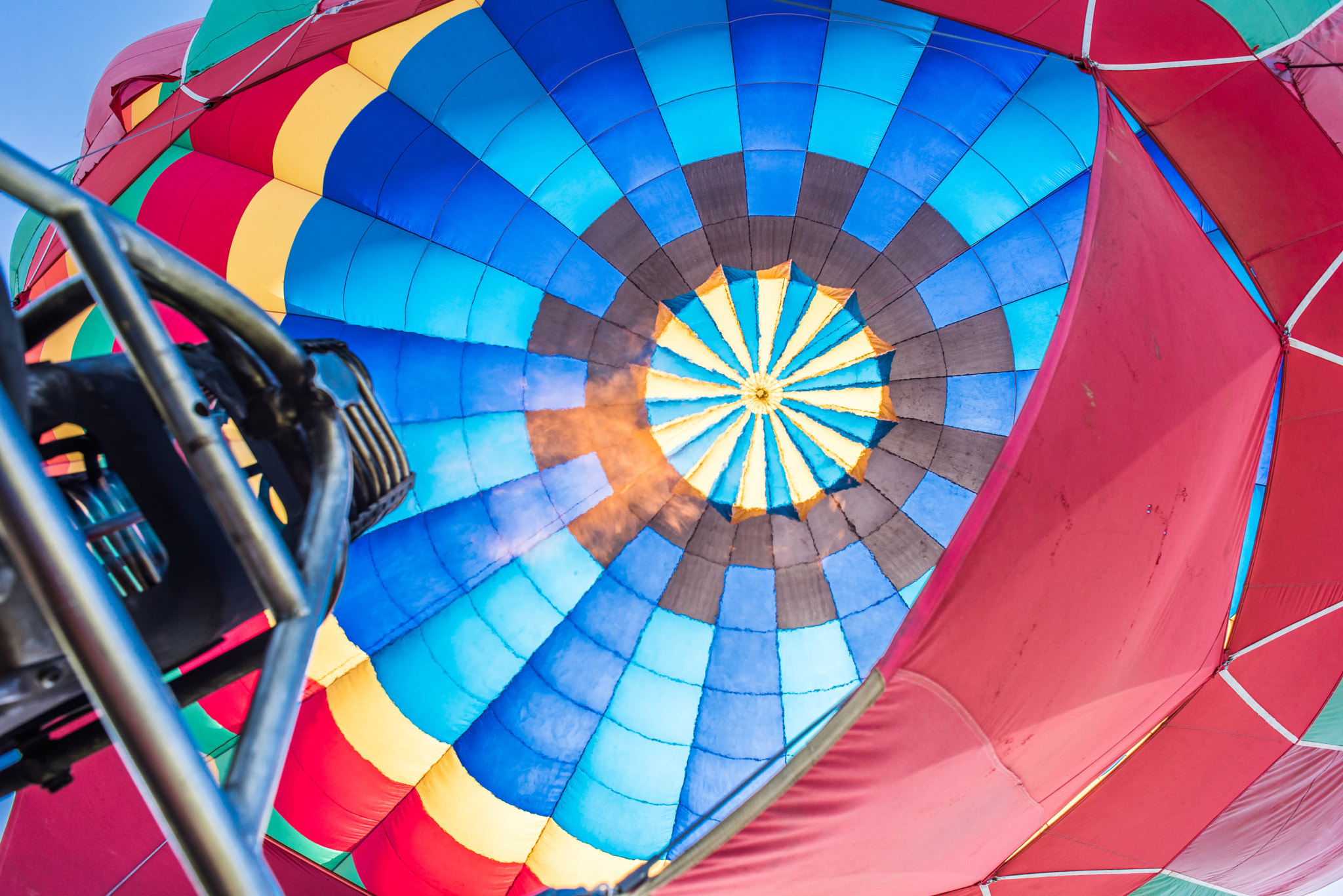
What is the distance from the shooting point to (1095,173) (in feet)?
8.80

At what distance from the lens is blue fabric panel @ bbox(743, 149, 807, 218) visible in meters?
4.11

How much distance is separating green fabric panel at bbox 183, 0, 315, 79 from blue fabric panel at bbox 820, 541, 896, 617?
13.1 feet

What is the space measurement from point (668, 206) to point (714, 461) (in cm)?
155

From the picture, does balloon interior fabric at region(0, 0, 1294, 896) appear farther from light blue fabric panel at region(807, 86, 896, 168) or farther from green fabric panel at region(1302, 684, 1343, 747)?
green fabric panel at region(1302, 684, 1343, 747)

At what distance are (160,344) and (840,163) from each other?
3655 mm

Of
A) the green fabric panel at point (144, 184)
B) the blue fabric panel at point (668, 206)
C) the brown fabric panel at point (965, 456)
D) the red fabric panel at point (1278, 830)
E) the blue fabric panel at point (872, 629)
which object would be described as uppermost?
the green fabric panel at point (144, 184)

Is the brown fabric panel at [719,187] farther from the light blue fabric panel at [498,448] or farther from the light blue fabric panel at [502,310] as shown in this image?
the light blue fabric panel at [498,448]

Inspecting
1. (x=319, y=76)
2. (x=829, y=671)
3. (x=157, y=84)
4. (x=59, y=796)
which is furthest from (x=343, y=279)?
(x=829, y=671)

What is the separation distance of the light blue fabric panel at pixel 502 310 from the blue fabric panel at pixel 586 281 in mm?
142

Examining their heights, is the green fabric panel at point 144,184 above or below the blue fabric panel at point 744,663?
above

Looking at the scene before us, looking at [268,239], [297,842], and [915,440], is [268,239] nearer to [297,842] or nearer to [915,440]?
[297,842]

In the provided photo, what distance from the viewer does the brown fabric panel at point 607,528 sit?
15.0 feet

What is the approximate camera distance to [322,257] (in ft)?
13.4

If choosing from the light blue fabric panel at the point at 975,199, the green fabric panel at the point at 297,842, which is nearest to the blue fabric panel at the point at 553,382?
the light blue fabric panel at the point at 975,199
